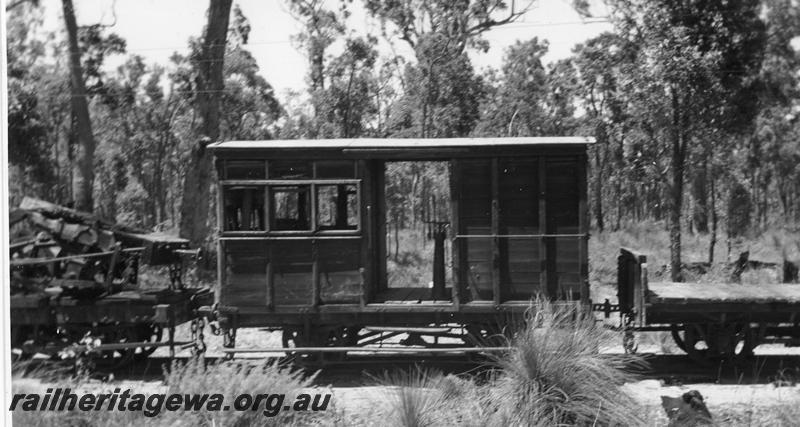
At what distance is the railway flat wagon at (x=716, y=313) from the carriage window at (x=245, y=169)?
4804mm

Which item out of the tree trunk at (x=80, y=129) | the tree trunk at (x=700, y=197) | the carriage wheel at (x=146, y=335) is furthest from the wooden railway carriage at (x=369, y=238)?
the tree trunk at (x=700, y=197)

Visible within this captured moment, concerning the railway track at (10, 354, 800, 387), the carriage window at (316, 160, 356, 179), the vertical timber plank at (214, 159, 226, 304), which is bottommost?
the railway track at (10, 354, 800, 387)

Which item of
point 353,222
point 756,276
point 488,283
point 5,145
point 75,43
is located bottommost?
point 756,276

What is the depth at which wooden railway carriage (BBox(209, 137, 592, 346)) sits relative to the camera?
323 inches

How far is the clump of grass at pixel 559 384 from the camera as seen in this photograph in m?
5.83

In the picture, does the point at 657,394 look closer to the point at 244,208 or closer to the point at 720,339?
the point at 720,339

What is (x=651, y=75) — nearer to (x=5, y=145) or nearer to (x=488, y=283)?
(x=488, y=283)

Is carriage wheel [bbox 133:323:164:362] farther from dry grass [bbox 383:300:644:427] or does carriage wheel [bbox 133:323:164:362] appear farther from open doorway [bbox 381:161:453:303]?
dry grass [bbox 383:300:644:427]

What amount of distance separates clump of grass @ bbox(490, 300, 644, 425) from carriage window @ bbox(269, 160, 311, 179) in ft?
11.3

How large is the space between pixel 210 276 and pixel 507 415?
1285 centimetres

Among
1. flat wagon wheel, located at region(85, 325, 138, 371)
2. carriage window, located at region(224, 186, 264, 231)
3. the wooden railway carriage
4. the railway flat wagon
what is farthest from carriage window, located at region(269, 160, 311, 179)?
the railway flat wagon

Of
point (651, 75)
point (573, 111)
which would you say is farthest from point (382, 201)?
point (573, 111)

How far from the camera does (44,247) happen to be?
29.2 ft

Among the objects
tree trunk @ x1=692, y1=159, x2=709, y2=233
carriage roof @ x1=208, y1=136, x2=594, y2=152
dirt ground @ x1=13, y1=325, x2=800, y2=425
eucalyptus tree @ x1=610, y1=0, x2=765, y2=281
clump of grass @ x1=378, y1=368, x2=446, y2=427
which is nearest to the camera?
clump of grass @ x1=378, y1=368, x2=446, y2=427
